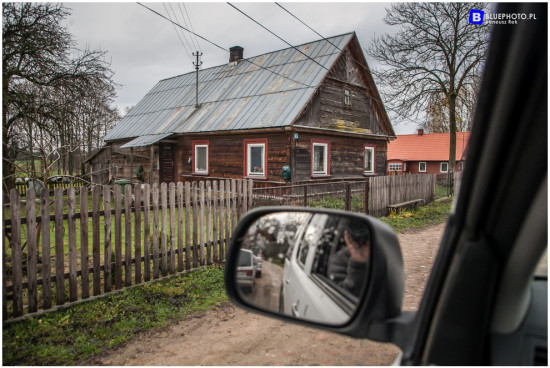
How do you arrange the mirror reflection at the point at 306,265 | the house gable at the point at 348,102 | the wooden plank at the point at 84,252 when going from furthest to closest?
1. the house gable at the point at 348,102
2. the wooden plank at the point at 84,252
3. the mirror reflection at the point at 306,265

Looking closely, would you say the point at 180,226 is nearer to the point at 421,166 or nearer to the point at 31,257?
the point at 31,257

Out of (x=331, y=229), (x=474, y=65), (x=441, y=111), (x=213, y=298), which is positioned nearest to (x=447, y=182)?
(x=441, y=111)

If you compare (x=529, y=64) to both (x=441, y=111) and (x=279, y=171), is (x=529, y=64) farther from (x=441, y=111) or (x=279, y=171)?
(x=441, y=111)

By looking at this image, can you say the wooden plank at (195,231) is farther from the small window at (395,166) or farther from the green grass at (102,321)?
the small window at (395,166)

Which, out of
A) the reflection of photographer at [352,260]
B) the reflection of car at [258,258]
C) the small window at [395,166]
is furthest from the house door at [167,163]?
the small window at [395,166]

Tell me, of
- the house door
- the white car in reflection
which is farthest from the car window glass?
the house door

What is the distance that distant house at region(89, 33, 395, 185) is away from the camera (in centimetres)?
1495

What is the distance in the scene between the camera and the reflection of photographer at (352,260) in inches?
45.7

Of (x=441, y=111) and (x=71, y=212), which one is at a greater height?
(x=441, y=111)

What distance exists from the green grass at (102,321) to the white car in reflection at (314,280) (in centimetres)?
287

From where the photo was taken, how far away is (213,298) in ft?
16.3

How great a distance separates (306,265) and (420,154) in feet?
146

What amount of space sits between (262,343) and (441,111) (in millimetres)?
19861

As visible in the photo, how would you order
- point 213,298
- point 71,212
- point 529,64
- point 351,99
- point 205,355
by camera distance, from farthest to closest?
point 351,99 < point 213,298 < point 71,212 < point 205,355 < point 529,64
